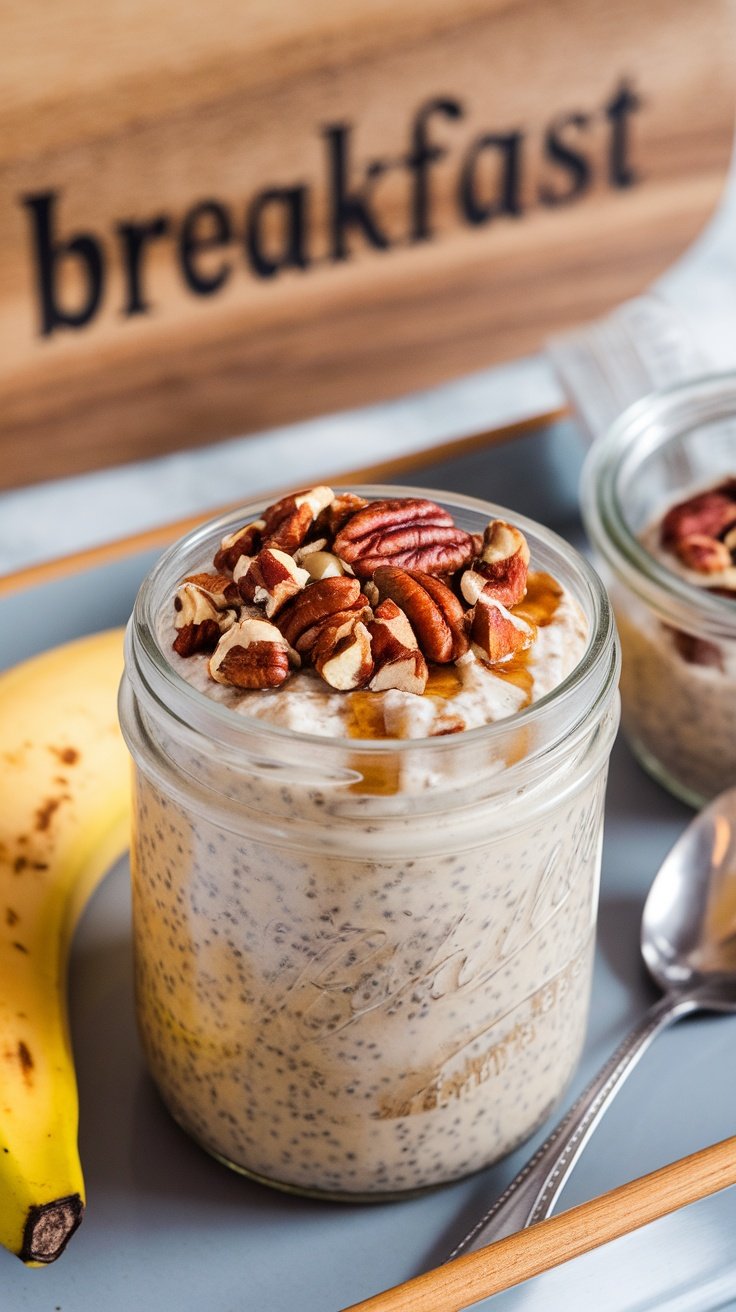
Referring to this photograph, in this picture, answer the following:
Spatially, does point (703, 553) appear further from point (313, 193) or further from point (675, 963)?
point (313, 193)

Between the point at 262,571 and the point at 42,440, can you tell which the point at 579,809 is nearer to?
the point at 262,571

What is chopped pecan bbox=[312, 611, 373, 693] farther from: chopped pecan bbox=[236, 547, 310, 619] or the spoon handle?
the spoon handle

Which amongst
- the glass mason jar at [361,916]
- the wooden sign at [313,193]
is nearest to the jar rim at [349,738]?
the glass mason jar at [361,916]

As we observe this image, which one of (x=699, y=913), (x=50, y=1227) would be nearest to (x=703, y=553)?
(x=699, y=913)

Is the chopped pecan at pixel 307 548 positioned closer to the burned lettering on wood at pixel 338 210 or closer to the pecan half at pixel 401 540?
the pecan half at pixel 401 540

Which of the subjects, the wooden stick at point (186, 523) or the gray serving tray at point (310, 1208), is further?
the wooden stick at point (186, 523)

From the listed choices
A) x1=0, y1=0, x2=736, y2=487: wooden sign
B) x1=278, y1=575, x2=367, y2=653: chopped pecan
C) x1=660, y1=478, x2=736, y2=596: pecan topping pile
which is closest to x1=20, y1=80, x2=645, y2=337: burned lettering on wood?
x1=0, y1=0, x2=736, y2=487: wooden sign

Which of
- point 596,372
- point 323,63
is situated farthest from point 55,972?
point 323,63
